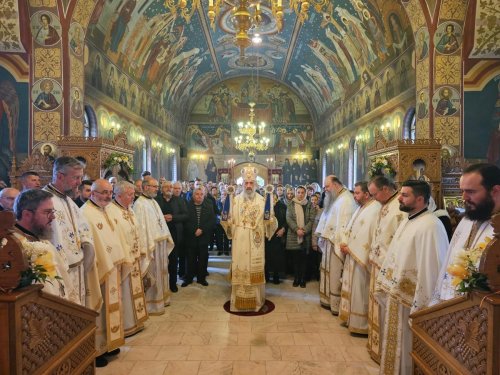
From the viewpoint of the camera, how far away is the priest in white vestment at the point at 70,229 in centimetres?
332

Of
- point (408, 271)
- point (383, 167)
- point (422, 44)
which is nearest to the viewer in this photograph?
point (408, 271)

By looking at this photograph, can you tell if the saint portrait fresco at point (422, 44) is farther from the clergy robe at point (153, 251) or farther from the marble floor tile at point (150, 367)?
the marble floor tile at point (150, 367)

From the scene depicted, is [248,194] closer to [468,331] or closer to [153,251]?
[153,251]

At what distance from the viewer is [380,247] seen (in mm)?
4191

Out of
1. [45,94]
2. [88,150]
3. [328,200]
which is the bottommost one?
[328,200]

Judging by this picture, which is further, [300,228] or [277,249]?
[277,249]

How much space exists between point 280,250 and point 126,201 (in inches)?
151

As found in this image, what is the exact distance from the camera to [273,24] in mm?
15430

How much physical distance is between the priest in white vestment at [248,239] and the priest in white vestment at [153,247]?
1106 millimetres

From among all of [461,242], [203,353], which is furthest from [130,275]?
[461,242]

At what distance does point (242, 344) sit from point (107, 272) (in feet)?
6.42

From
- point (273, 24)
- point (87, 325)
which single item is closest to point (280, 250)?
point (87, 325)

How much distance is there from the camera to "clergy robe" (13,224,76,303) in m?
2.18

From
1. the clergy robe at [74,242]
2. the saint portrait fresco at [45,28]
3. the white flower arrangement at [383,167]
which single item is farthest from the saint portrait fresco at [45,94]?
the white flower arrangement at [383,167]
